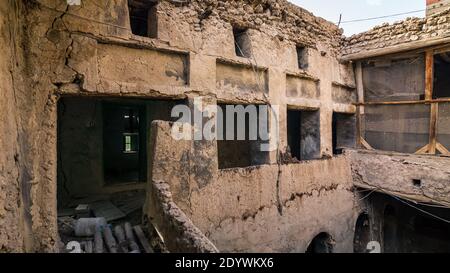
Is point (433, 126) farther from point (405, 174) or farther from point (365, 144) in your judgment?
point (365, 144)

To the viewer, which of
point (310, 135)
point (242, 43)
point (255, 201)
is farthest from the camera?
point (310, 135)

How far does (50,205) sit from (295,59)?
19.8 feet

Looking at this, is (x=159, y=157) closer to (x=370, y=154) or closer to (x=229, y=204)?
(x=229, y=204)

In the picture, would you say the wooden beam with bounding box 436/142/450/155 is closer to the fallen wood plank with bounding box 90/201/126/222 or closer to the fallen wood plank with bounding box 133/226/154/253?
the fallen wood plank with bounding box 133/226/154/253

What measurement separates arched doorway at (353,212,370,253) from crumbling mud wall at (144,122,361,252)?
2.68 ft

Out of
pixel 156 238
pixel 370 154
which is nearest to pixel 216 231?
pixel 156 238

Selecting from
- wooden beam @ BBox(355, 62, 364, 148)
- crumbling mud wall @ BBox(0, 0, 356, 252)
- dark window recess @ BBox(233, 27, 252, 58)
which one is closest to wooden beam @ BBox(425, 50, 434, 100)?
wooden beam @ BBox(355, 62, 364, 148)

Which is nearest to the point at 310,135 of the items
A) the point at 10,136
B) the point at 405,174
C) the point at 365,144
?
the point at 365,144

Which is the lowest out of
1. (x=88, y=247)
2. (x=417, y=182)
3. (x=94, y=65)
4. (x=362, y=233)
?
(x=362, y=233)

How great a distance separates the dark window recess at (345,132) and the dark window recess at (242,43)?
476 cm

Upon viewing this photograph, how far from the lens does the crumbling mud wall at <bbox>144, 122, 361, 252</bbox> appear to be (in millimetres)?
4352

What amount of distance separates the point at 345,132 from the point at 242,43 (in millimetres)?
4998

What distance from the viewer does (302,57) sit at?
7348mm

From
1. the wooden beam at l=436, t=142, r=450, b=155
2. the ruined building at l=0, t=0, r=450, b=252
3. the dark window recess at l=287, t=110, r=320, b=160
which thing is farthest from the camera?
the dark window recess at l=287, t=110, r=320, b=160
